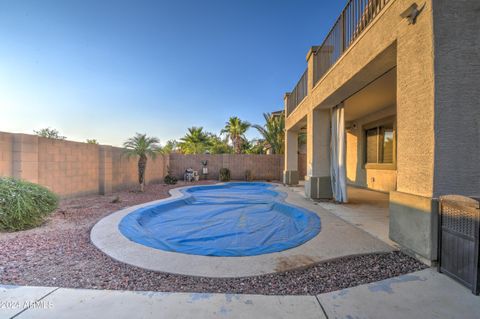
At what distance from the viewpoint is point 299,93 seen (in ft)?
31.9

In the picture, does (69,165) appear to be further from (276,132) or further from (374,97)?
(276,132)

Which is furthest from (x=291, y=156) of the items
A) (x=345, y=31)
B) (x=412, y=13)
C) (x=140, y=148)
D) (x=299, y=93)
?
(x=412, y=13)

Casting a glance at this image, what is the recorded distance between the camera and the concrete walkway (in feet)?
5.85

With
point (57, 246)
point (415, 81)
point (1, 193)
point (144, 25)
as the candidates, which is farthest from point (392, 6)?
point (144, 25)

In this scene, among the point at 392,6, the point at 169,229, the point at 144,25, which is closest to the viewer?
the point at 392,6

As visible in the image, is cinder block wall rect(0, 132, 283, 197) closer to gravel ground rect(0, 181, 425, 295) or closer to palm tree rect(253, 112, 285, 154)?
gravel ground rect(0, 181, 425, 295)

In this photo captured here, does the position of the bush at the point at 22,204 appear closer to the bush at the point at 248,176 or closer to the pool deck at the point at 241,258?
the pool deck at the point at 241,258

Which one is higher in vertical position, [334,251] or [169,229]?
[334,251]

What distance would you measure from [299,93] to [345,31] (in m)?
4.31

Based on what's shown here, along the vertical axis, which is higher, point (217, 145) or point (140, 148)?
point (217, 145)

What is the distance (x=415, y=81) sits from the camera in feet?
9.21

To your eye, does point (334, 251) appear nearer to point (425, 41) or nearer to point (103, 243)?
point (425, 41)

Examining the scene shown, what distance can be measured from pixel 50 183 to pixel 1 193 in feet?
9.13

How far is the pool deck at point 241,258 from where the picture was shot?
2562 mm
